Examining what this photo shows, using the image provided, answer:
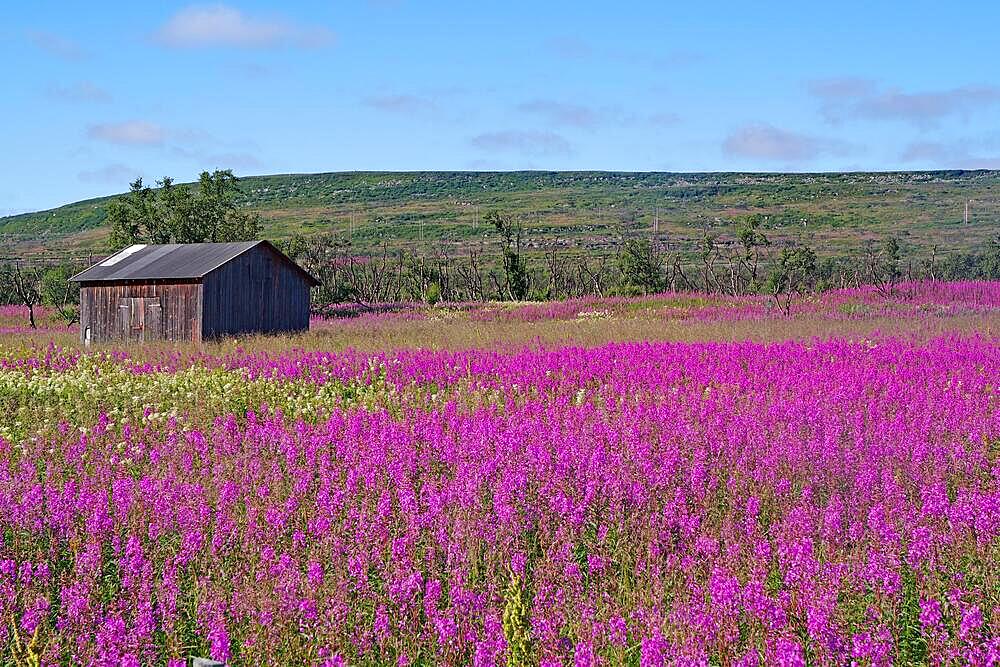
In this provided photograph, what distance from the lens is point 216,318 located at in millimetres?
26719

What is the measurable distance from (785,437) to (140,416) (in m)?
6.55

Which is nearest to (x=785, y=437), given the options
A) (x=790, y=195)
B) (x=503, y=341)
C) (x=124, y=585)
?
(x=124, y=585)

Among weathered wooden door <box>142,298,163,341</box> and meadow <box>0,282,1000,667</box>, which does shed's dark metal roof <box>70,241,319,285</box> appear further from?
meadow <box>0,282,1000,667</box>

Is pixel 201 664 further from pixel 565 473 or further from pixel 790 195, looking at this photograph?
pixel 790 195

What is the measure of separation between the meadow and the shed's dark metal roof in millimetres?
16585

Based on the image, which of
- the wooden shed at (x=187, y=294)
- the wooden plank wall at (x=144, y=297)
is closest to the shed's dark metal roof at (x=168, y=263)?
the wooden shed at (x=187, y=294)

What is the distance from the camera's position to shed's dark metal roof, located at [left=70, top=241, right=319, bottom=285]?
87.7ft

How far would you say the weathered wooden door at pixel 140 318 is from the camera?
26.8m

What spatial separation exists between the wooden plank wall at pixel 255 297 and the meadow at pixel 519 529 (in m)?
16.3

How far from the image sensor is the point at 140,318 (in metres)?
27.2

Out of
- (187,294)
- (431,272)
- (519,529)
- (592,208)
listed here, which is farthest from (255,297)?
(592,208)

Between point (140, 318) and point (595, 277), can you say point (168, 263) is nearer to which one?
point (140, 318)

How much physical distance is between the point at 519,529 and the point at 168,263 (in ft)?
82.8

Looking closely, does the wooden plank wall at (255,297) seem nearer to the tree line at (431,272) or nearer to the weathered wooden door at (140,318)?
the weathered wooden door at (140,318)
